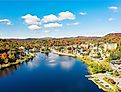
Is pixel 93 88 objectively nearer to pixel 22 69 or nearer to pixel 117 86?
pixel 117 86

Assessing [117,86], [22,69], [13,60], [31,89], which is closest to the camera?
[117,86]

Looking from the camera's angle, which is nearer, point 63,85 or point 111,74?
point 63,85

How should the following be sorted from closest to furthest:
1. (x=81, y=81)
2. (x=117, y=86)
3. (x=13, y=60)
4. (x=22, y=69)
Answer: (x=117, y=86)
(x=81, y=81)
(x=22, y=69)
(x=13, y=60)

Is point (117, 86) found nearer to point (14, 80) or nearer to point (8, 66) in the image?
point (14, 80)

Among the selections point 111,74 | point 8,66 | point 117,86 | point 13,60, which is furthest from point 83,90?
point 13,60

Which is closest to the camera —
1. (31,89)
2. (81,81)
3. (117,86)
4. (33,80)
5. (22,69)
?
(117,86)

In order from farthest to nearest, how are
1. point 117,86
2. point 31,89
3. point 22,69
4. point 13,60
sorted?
1. point 13,60
2. point 22,69
3. point 31,89
4. point 117,86

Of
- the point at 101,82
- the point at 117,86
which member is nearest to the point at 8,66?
the point at 101,82

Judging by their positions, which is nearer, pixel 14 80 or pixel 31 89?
pixel 31 89
